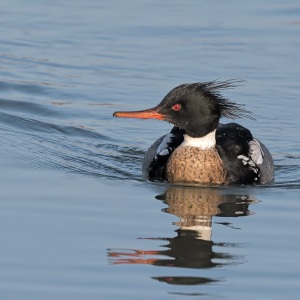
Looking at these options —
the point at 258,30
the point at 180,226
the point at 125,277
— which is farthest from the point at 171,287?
the point at 258,30

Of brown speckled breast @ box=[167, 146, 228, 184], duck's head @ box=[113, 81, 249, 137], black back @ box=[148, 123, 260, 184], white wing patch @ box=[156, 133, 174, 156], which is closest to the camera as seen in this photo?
duck's head @ box=[113, 81, 249, 137]

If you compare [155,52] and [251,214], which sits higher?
[155,52]

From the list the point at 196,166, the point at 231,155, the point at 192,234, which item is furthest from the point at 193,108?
the point at 192,234

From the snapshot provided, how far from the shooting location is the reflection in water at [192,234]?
9086mm

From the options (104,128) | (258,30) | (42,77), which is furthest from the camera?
(258,30)

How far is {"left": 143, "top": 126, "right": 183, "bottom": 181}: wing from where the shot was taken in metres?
12.7

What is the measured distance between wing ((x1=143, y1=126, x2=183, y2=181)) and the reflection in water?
1.61 ft

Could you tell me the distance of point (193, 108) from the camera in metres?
12.2

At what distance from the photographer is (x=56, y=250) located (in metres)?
9.24

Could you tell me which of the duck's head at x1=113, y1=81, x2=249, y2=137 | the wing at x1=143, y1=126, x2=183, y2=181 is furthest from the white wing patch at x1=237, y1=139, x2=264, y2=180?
the wing at x1=143, y1=126, x2=183, y2=181

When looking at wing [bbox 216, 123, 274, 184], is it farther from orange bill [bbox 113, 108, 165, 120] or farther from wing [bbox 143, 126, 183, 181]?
orange bill [bbox 113, 108, 165, 120]

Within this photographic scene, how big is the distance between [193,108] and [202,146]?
523mm

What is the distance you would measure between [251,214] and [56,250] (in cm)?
245

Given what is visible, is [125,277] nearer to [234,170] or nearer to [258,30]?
[234,170]
